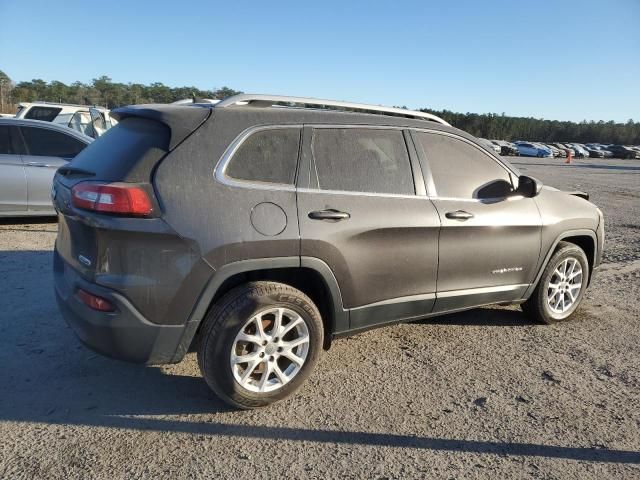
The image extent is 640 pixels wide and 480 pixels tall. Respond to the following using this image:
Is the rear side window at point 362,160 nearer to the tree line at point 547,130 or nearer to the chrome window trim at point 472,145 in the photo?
the chrome window trim at point 472,145

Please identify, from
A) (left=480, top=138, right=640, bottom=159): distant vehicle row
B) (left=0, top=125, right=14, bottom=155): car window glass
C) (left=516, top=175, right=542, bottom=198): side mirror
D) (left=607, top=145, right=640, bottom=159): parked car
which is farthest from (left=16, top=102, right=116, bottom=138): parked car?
(left=607, top=145, right=640, bottom=159): parked car

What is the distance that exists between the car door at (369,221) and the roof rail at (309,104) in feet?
0.90

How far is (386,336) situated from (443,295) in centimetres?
72

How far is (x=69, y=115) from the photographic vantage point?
50.4 feet

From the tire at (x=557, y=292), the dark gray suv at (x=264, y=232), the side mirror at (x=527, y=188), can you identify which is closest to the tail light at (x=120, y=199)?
the dark gray suv at (x=264, y=232)

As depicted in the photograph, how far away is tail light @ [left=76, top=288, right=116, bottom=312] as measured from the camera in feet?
8.67

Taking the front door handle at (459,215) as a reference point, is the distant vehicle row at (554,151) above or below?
below

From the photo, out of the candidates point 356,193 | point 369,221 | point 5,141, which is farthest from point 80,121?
point 369,221

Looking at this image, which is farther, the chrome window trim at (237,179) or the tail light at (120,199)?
the chrome window trim at (237,179)

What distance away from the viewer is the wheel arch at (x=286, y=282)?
2.79m

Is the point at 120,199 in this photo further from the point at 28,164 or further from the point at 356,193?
the point at 28,164

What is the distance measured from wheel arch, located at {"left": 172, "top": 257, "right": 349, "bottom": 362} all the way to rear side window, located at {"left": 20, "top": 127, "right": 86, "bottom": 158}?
18.8ft

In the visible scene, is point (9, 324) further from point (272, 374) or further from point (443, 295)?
point (443, 295)

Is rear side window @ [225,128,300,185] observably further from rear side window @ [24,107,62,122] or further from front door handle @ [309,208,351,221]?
rear side window @ [24,107,62,122]
